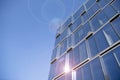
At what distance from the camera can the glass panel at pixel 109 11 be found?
12810 millimetres

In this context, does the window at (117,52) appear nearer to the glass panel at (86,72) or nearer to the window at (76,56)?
the glass panel at (86,72)

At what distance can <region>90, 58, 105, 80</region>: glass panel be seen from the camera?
30.6ft

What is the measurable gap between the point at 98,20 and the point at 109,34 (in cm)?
343

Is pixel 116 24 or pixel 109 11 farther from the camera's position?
pixel 109 11

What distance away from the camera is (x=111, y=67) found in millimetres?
9023

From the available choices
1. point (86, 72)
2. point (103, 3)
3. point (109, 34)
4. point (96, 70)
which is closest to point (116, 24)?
point (109, 34)

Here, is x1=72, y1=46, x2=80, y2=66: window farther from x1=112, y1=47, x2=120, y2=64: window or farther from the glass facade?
x1=112, y1=47, x2=120, y2=64: window

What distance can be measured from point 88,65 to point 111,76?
9.05 feet

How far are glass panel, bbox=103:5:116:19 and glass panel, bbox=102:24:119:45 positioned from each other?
1.22m

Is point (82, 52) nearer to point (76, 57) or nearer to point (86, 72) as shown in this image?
Answer: point (76, 57)

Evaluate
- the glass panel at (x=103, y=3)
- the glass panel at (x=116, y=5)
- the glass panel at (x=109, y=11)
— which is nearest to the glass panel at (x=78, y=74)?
the glass panel at (x=109, y=11)

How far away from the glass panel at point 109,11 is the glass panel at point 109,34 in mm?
1219

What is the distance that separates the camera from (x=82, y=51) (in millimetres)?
13625

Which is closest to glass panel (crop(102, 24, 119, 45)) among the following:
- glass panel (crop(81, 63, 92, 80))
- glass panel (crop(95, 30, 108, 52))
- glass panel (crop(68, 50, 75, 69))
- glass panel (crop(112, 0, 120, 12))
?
glass panel (crop(95, 30, 108, 52))
